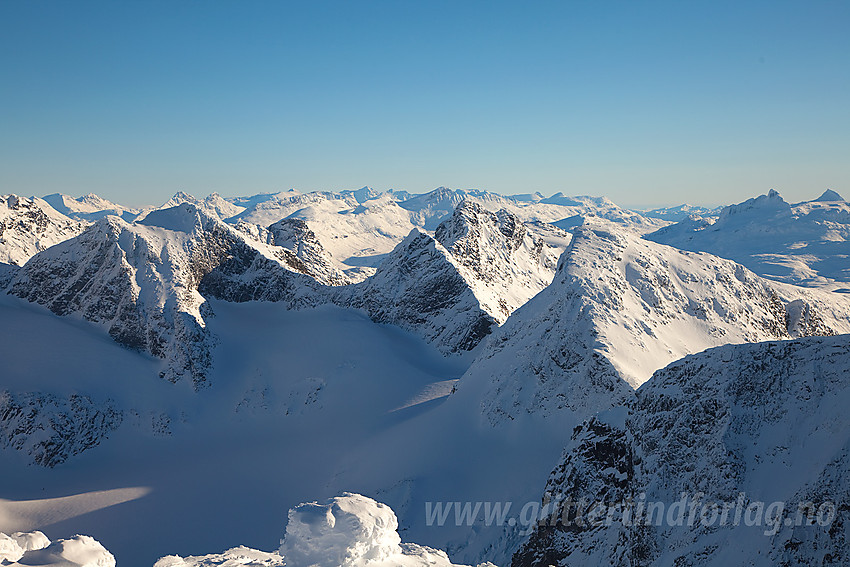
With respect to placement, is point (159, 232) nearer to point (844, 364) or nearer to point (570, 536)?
point (570, 536)

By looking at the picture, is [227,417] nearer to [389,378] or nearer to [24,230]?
[389,378]

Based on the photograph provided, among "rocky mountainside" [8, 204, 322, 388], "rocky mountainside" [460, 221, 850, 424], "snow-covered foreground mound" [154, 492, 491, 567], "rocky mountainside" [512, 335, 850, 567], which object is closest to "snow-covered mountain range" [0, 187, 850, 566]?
"rocky mountainside" [512, 335, 850, 567]

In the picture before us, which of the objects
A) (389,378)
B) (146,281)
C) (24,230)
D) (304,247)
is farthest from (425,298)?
(24,230)

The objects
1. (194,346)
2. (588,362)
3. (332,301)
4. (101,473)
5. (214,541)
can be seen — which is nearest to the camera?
(588,362)

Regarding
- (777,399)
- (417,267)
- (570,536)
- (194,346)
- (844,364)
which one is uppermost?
(417,267)

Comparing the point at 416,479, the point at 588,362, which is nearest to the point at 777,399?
the point at 588,362
